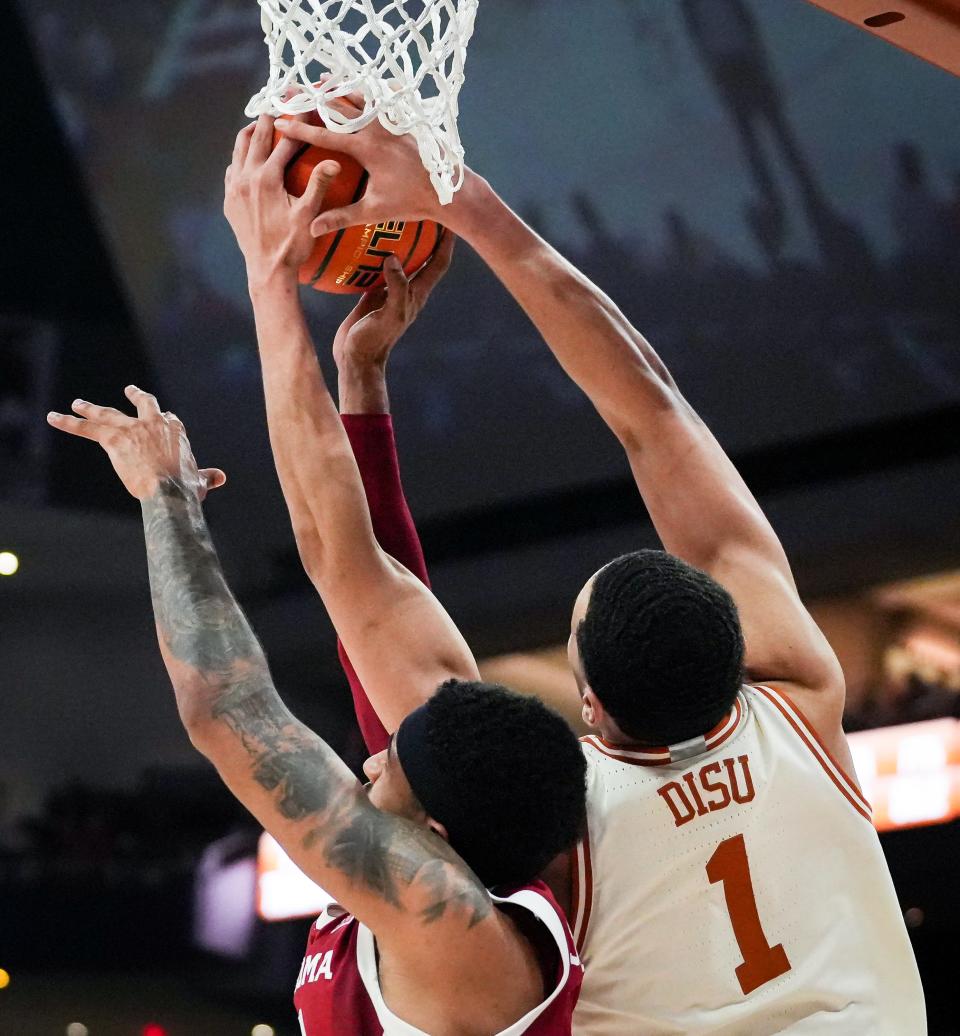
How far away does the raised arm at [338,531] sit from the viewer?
6.07 feet

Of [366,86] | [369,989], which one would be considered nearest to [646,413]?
[366,86]

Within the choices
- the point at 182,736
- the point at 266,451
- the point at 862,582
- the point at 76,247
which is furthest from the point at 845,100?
the point at 182,736

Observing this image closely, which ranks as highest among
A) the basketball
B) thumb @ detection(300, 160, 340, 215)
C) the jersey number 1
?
thumb @ detection(300, 160, 340, 215)

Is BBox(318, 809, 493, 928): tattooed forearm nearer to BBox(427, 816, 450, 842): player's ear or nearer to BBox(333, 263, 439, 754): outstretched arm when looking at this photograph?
BBox(427, 816, 450, 842): player's ear

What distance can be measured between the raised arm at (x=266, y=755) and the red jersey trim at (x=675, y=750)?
11.8 inches

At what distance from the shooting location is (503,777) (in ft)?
4.75

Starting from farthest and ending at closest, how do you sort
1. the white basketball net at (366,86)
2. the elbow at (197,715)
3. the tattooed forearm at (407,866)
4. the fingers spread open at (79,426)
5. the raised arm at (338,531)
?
1. the white basketball net at (366,86)
2. the raised arm at (338,531)
3. the fingers spread open at (79,426)
4. the elbow at (197,715)
5. the tattooed forearm at (407,866)

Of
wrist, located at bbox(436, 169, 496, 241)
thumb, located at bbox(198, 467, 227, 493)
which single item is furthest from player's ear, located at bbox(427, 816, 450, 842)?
wrist, located at bbox(436, 169, 496, 241)

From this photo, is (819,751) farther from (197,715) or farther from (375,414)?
(375,414)

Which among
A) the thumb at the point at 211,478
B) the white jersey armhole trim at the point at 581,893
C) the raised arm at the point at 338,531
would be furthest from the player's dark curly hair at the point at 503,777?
the thumb at the point at 211,478

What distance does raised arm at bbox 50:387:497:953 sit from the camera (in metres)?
1.42

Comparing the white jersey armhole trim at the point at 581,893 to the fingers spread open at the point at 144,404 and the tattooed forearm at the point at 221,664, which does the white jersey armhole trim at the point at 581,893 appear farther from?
the fingers spread open at the point at 144,404

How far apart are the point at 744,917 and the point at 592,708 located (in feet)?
0.94

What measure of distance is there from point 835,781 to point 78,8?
23.2ft
